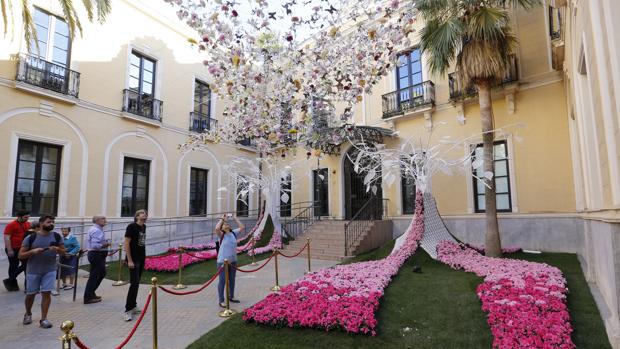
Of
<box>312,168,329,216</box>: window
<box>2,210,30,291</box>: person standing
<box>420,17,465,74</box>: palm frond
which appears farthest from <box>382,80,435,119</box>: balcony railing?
<box>2,210,30,291</box>: person standing

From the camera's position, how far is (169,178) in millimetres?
16078

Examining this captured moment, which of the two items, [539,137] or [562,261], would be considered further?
[539,137]

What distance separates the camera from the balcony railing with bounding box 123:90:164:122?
14.6 meters

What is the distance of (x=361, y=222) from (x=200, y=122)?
9991 mm

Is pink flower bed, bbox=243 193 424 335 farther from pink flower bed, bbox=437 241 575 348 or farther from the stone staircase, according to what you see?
the stone staircase

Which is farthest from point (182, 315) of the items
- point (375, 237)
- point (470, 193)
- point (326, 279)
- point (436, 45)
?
point (470, 193)

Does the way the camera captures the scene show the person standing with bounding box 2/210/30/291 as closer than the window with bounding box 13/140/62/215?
Yes

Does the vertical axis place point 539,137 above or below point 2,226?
above

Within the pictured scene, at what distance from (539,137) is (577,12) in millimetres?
6637

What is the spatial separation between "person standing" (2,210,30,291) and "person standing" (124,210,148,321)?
342cm

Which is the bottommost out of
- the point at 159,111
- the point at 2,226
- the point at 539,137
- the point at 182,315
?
the point at 182,315

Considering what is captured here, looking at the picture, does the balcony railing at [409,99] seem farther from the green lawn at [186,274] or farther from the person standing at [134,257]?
the person standing at [134,257]

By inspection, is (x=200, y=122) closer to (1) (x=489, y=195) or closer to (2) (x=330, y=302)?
(1) (x=489, y=195)

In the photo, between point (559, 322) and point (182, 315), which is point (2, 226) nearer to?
point (182, 315)
